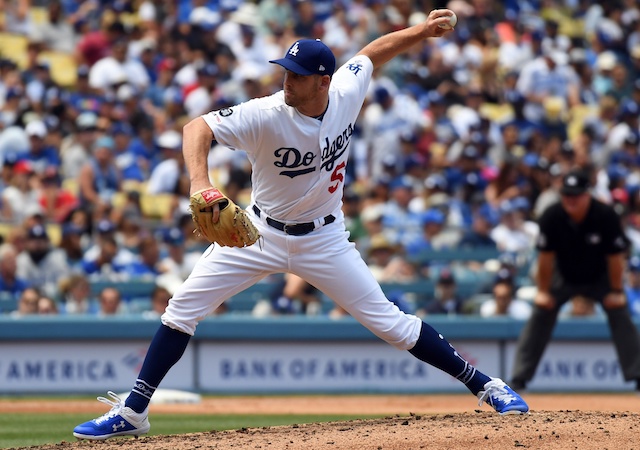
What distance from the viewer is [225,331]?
404 inches

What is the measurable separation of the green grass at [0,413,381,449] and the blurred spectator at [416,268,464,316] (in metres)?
2.82

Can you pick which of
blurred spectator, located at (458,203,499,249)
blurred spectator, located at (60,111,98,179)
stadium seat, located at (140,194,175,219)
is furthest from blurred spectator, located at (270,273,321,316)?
blurred spectator, located at (60,111,98,179)

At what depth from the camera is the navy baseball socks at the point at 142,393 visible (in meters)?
5.47

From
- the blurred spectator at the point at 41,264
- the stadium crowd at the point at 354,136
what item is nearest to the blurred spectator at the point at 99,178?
the stadium crowd at the point at 354,136

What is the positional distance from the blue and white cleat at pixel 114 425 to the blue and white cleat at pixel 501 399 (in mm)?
1737

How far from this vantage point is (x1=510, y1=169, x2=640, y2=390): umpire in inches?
337

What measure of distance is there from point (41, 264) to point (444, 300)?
3874 mm

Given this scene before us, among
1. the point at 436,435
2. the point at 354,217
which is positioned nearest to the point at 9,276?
the point at 354,217

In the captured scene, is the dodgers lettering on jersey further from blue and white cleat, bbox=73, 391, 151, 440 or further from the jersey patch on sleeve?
blue and white cleat, bbox=73, 391, 151, 440

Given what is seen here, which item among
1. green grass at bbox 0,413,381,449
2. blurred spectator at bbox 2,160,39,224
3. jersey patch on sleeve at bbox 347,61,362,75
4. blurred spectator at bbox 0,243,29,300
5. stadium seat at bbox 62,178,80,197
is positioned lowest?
green grass at bbox 0,413,381,449

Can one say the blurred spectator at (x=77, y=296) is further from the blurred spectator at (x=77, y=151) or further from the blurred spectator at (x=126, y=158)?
the blurred spectator at (x=126, y=158)

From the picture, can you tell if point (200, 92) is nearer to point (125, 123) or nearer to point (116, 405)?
point (125, 123)

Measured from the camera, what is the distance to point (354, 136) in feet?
45.0

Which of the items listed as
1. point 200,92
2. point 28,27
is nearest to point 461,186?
point 200,92
